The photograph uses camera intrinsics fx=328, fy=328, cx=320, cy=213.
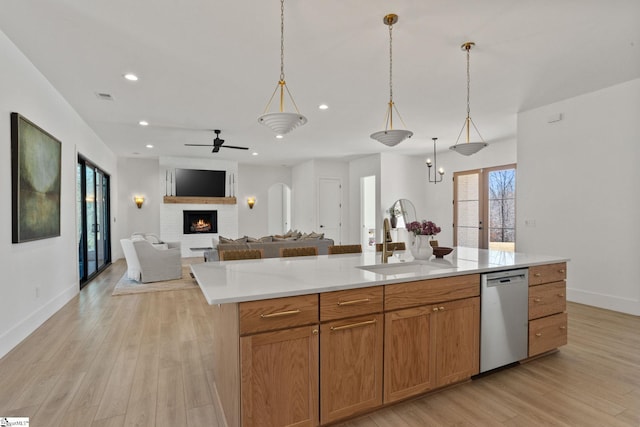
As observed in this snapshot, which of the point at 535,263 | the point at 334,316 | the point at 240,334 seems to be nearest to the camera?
the point at 240,334

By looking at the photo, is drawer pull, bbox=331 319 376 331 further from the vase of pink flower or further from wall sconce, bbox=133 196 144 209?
wall sconce, bbox=133 196 144 209

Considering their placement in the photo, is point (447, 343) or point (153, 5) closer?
point (447, 343)

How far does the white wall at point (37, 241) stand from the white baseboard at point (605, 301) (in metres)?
6.37

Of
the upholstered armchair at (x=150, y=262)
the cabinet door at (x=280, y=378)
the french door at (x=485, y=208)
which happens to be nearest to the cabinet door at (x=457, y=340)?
the cabinet door at (x=280, y=378)

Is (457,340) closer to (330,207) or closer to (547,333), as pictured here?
(547,333)

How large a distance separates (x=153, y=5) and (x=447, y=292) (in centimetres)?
291

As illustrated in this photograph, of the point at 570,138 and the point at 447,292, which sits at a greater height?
the point at 570,138

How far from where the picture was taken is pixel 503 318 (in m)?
2.46

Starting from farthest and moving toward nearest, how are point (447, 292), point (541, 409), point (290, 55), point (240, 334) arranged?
point (290, 55) < point (447, 292) < point (541, 409) < point (240, 334)

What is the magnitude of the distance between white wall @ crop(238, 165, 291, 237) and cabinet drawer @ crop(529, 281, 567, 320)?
857 centimetres

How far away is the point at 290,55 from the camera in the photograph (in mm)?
3164

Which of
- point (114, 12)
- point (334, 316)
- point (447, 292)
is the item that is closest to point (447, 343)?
point (447, 292)

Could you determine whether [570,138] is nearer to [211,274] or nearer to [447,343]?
[447,343]

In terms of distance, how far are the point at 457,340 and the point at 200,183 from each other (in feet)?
27.3
